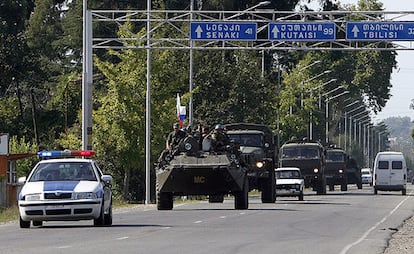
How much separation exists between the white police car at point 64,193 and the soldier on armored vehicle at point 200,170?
10332 millimetres

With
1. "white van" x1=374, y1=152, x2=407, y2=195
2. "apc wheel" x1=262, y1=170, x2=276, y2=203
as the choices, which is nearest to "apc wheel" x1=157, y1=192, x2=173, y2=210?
"apc wheel" x1=262, y1=170, x2=276, y2=203

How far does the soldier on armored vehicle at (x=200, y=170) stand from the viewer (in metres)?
37.0

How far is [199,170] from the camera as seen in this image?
1464 inches

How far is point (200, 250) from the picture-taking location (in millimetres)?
19891

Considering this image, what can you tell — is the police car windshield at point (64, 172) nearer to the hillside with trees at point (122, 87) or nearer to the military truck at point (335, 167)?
the hillside with trees at point (122, 87)

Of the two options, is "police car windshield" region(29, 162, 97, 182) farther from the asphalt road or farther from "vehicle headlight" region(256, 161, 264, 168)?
"vehicle headlight" region(256, 161, 264, 168)

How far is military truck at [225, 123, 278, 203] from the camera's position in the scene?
44188mm

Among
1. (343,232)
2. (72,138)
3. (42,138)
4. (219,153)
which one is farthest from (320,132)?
(343,232)

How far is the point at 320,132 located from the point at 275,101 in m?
43.2

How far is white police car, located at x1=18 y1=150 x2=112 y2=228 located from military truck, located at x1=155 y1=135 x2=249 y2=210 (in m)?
10.3

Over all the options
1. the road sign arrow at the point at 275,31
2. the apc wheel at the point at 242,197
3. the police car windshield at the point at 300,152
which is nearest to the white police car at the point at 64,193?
the apc wheel at the point at 242,197

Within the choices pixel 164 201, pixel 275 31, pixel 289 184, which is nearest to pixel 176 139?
pixel 164 201

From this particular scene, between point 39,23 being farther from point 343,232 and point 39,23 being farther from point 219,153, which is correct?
point 343,232

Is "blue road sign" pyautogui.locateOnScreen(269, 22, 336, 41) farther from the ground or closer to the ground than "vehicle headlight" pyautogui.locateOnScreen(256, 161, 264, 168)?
farther from the ground
